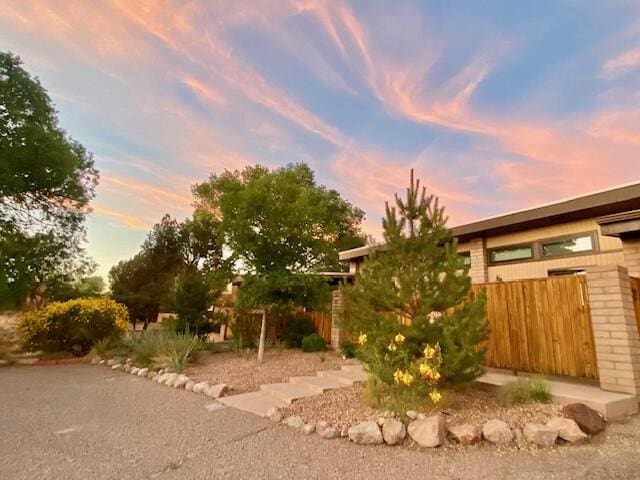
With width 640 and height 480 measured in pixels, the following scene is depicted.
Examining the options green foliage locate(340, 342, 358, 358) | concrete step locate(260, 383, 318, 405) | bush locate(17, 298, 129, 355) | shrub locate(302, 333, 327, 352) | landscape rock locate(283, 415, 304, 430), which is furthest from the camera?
bush locate(17, 298, 129, 355)

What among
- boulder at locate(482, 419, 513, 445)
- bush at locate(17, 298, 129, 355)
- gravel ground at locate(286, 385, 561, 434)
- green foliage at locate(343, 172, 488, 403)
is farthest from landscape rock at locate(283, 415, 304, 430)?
bush at locate(17, 298, 129, 355)

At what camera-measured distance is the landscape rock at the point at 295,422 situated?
4.13 meters

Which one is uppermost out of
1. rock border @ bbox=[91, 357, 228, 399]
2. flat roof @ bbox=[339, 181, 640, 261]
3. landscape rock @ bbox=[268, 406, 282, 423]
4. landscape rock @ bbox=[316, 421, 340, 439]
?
flat roof @ bbox=[339, 181, 640, 261]

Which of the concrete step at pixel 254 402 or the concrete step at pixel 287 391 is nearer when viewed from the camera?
the concrete step at pixel 254 402

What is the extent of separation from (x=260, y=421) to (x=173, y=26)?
8.83 meters

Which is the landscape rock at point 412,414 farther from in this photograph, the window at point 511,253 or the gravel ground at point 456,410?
the window at point 511,253

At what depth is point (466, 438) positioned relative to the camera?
3502mm

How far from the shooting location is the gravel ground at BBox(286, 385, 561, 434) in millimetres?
3922

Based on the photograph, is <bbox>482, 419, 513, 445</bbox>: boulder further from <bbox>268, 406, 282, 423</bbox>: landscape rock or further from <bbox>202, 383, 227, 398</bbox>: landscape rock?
<bbox>202, 383, 227, 398</bbox>: landscape rock

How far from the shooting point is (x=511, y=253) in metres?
8.59

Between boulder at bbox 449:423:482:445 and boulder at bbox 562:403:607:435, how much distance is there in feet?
3.68

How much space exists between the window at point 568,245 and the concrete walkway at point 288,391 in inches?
209

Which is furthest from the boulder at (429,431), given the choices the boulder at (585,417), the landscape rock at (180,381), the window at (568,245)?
the window at (568,245)

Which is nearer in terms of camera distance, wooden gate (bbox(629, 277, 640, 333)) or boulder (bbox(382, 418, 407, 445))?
boulder (bbox(382, 418, 407, 445))
